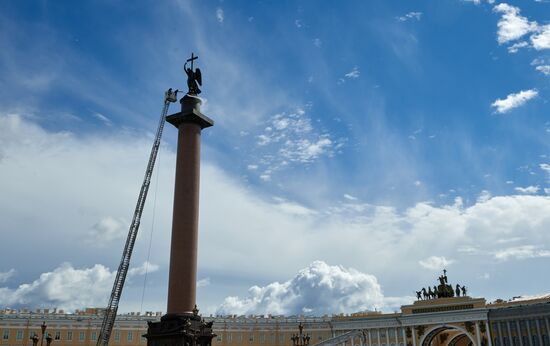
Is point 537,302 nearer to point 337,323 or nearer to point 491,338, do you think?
point 491,338

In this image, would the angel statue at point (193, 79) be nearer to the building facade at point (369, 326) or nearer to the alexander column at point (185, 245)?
the alexander column at point (185, 245)

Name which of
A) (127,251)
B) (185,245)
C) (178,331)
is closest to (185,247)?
(185,245)

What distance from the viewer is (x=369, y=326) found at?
9944cm

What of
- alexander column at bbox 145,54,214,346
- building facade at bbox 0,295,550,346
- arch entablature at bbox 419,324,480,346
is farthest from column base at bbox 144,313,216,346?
arch entablature at bbox 419,324,480,346

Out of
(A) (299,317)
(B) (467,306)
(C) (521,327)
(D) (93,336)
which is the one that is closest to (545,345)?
(C) (521,327)

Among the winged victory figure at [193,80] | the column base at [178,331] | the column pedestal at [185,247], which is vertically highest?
the winged victory figure at [193,80]

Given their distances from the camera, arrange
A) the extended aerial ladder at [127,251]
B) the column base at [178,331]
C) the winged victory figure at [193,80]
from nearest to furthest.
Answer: the column base at [178,331] → the winged victory figure at [193,80] → the extended aerial ladder at [127,251]

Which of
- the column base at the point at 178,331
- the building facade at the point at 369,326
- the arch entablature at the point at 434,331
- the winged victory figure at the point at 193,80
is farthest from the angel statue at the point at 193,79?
the arch entablature at the point at 434,331

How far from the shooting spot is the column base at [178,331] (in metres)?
31.7

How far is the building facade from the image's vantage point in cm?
8550

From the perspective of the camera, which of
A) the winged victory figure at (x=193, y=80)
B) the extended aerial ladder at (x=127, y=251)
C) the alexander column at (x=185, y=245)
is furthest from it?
the extended aerial ladder at (x=127, y=251)

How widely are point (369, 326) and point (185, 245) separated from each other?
72.7 meters

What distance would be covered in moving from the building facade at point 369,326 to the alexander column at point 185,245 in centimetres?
4493

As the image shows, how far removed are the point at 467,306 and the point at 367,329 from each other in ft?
59.5
